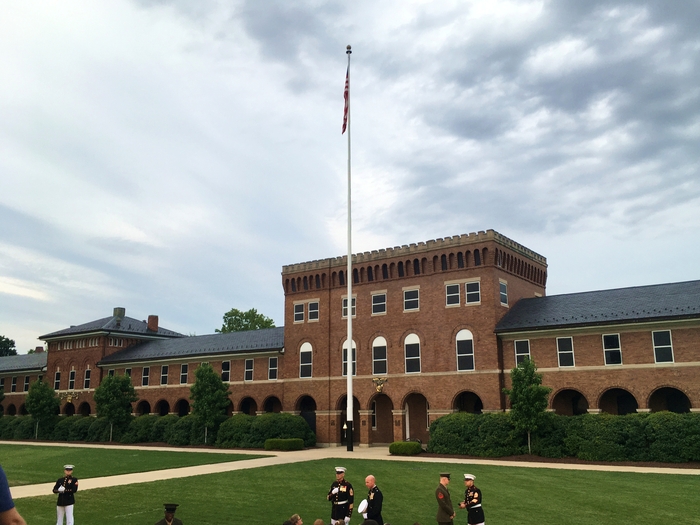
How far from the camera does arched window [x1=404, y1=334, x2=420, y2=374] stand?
44.9m

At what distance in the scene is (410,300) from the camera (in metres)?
46.1

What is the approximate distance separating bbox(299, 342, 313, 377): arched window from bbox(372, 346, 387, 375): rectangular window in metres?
6.09

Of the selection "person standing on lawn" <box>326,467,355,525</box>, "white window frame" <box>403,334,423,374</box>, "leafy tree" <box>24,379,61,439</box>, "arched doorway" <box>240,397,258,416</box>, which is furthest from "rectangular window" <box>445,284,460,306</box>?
"leafy tree" <box>24,379,61,439</box>

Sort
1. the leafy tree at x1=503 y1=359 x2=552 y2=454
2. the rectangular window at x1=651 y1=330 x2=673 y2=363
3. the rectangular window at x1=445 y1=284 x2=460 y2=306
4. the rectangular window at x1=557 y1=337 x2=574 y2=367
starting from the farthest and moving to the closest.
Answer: the rectangular window at x1=445 y1=284 x2=460 y2=306 < the rectangular window at x1=557 y1=337 x2=574 y2=367 < the rectangular window at x1=651 y1=330 x2=673 y2=363 < the leafy tree at x1=503 y1=359 x2=552 y2=454

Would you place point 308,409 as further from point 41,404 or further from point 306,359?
point 41,404

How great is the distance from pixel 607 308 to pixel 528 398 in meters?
9.07

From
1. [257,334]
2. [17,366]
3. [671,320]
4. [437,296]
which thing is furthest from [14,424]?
[671,320]

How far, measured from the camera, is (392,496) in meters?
21.7

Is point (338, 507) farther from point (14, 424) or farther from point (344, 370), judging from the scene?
point (14, 424)

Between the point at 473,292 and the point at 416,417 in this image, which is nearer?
the point at 473,292

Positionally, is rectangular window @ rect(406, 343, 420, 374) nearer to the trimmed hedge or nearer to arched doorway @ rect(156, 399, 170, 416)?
the trimmed hedge

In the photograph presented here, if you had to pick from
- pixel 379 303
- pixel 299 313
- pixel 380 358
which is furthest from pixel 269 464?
pixel 299 313

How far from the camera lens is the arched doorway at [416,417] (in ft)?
148

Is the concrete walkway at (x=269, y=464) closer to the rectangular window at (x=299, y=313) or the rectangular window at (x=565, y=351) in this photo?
the rectangular window at (x=565, y=351)
